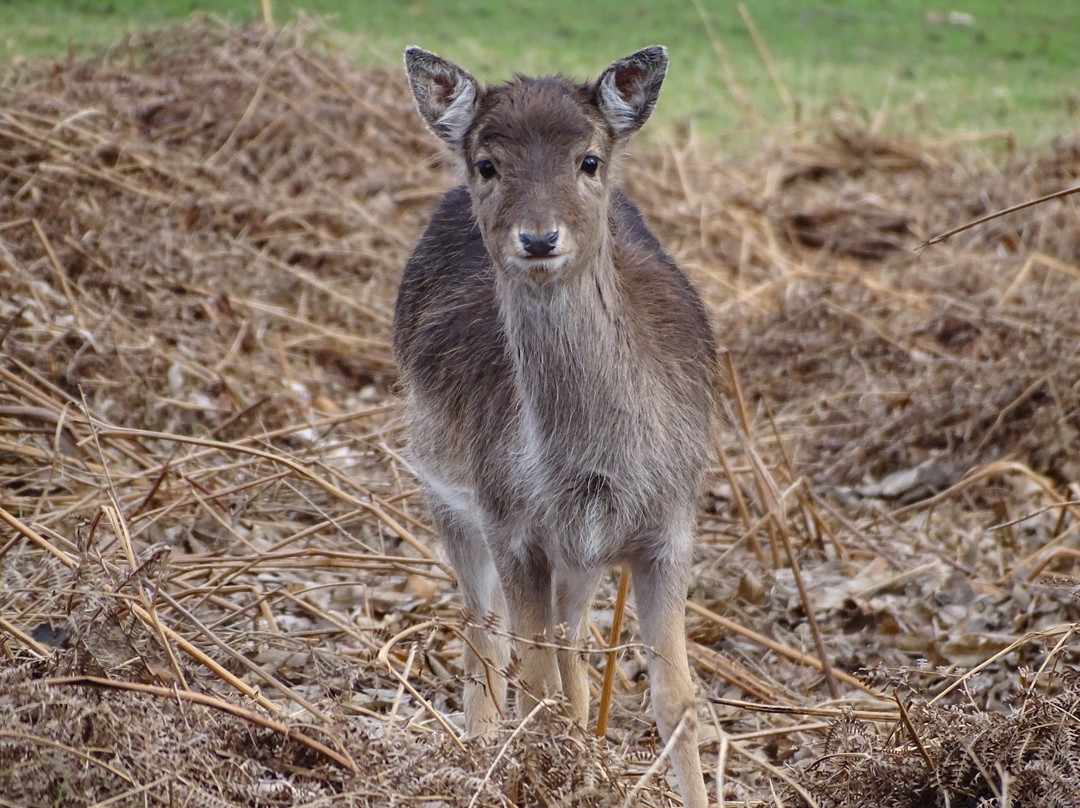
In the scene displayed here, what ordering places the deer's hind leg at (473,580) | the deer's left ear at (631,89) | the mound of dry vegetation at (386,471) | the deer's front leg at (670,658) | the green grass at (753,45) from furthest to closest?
the green grass at (753,45), the deer's hind leg at (473,580), the deer's left ear at (631,89), the deer's front leg at (670,658), the mound of dry vegetation at (386,471)

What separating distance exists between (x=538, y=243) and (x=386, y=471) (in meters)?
2.96

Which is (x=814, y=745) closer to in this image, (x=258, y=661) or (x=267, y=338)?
(x=258, y=661)

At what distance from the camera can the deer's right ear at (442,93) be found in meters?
3.99

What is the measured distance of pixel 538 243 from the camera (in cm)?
354

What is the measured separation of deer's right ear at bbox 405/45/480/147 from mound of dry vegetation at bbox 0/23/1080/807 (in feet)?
4.26

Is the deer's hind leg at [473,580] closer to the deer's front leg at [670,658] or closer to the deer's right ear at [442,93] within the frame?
the deer's front leg at [670,658]

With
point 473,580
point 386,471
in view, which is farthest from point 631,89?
point 386,471

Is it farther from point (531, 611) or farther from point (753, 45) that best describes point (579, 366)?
point (753, 45)

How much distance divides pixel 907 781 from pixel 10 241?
5282 mm

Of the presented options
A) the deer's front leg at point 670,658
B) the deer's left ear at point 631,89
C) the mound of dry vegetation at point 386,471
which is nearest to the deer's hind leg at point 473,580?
the mound of dry vegetation at point 386,471

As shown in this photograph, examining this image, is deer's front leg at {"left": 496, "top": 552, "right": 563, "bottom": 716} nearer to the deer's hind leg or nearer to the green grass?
the deer's hind leg

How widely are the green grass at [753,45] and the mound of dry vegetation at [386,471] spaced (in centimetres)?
129

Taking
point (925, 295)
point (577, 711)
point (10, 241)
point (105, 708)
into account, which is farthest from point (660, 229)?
point (105, 708)

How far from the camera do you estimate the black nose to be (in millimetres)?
3537
